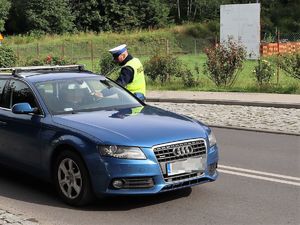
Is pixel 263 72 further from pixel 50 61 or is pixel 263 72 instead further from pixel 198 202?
pixel 198 202

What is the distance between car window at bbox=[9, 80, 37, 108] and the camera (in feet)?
22.5

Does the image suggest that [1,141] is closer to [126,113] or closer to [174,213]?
[126,113]

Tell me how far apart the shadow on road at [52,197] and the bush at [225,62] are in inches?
487

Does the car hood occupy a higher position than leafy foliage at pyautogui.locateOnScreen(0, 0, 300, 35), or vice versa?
leafy foliage at pyautogui.locateOnScreen(0, 0, 300, 35)

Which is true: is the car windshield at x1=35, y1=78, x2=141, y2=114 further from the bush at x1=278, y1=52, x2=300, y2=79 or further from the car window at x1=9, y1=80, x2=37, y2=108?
the bush at x1=278, y1=52, x2=300, y2=79

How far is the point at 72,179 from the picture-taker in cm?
601

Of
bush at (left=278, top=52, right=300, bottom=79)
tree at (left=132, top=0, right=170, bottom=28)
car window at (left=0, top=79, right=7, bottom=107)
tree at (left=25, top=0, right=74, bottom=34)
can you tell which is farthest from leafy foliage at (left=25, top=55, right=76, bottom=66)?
tree at (left=132, top=0, right=170, bottom=28)

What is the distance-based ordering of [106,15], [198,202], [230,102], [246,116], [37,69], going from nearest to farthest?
[198,202] → [37,69] → [246,116] → [230,102] → [106,15]

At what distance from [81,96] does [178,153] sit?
177 centimetres

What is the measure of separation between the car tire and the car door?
401 mm

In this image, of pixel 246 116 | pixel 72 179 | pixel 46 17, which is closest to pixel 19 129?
pixel 72 179

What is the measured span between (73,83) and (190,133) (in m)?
1.92

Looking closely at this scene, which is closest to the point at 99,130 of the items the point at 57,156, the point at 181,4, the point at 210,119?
the point at 57,156

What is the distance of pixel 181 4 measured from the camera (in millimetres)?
91875
